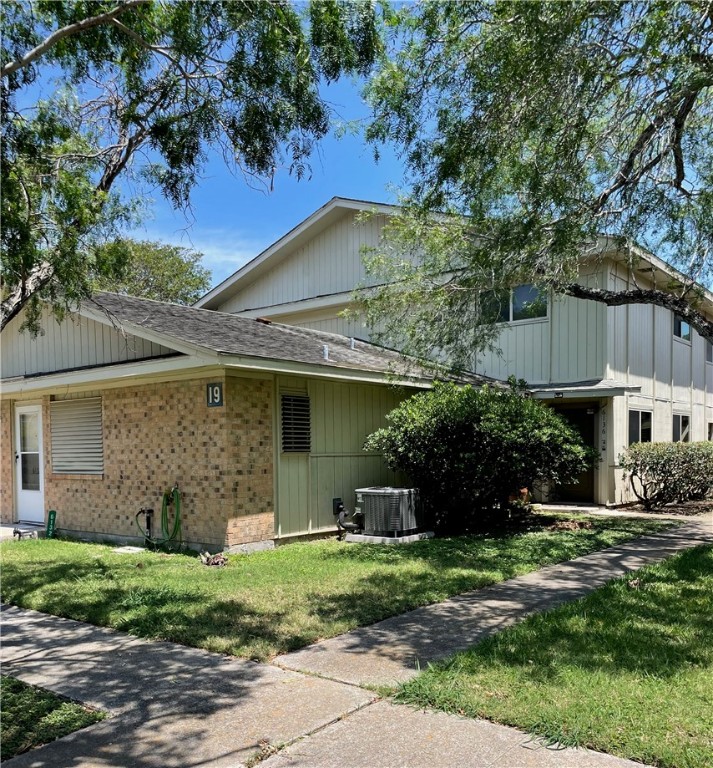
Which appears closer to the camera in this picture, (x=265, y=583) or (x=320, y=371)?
(x=265, y=583)

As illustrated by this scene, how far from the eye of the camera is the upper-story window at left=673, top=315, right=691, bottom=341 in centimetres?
1761

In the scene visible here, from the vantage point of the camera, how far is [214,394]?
9445 millimetres

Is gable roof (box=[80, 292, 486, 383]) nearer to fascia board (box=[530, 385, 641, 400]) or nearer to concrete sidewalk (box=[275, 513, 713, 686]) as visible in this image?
fascia board (box=[530, 385, 641, 400])

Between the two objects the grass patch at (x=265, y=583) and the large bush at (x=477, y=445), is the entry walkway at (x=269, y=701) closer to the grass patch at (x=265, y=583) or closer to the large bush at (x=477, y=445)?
the grass patch at (x=265, y=583)

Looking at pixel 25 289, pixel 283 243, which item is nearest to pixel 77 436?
pixel 25 289

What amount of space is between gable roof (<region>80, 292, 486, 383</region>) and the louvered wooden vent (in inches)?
28.0

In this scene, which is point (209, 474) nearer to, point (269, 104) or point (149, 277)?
point (269, 104)

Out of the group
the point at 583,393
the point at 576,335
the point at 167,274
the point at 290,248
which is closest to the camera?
the point at 583,393

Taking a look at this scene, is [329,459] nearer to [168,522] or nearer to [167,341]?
[168,522]

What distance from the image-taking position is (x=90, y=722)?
397cm

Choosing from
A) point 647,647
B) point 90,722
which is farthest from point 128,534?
point 647,647

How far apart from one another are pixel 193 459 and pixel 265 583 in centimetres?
295

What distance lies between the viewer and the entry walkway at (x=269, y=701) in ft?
11.5

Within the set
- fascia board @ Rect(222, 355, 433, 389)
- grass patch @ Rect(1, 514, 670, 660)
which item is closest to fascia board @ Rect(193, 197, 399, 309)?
fascia board @ Rect(222, 355, 433, 389)
